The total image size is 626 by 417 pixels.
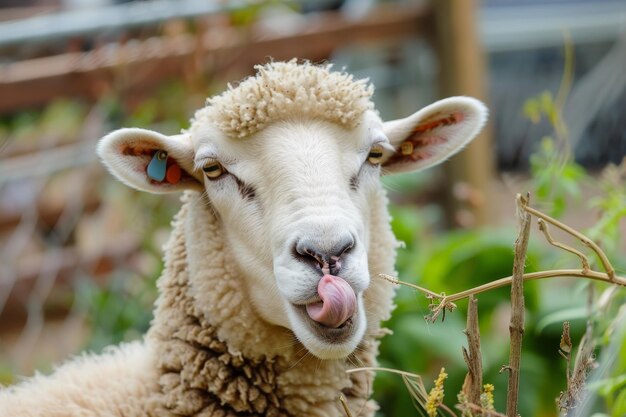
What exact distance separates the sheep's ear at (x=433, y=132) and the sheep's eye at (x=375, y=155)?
0.49ft

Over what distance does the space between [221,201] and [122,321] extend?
2.25 meters

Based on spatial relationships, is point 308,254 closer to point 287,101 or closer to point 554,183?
point 287,101

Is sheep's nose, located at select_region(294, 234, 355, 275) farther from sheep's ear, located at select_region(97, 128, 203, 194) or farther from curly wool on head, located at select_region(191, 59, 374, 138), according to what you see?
sheep's ear, located at select_region(97, 128, 203, 194)

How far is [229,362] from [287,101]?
0.72m

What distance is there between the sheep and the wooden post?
11.7ft

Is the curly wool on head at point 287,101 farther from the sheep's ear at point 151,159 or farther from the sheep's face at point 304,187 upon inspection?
the sheep's ear at point 151,159

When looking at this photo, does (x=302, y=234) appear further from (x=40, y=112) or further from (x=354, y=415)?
(x=40, y=112)

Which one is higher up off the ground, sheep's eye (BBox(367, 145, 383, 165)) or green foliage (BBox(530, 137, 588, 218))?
green foliage (BBox(530, 137, 588, 218))

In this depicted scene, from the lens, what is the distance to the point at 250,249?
97.7 inches

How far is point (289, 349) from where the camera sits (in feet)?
8.18

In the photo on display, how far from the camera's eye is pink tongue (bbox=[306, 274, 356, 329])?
212 cm

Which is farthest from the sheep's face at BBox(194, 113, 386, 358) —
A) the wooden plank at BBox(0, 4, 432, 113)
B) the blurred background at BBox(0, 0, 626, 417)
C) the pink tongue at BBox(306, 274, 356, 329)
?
the wooden plank at BBox(0, 4, 432, 113)

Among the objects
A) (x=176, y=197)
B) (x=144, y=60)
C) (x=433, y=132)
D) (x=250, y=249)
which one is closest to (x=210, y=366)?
(x=250, y=249)

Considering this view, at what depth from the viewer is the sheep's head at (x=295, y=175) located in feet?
7.21
